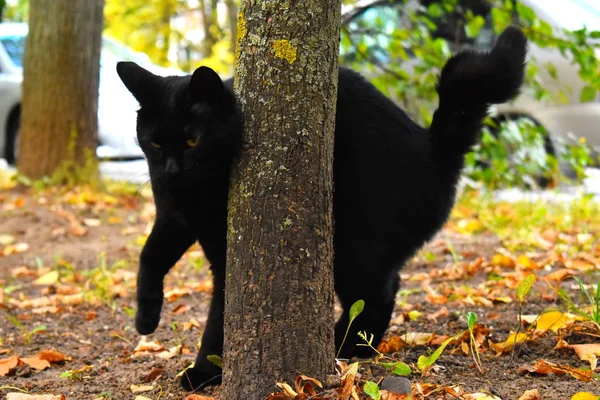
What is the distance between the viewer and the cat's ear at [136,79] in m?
2.30

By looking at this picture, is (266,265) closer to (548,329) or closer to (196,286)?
(548,329)

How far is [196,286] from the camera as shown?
4.00 meters

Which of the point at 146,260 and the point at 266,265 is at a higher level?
the point at 266,265

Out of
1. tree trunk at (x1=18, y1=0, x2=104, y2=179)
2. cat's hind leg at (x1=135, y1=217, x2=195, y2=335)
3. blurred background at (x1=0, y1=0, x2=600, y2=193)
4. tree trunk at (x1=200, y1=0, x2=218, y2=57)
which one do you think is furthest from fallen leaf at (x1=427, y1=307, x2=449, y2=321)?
tree trunk at (x1=200, y1=0, x2=218, y2=57)

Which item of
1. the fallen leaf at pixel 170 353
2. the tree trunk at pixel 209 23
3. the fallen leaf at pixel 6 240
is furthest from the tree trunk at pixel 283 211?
the tree trunk at pixel 209 23

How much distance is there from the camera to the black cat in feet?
7.12

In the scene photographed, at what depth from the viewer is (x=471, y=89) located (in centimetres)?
248

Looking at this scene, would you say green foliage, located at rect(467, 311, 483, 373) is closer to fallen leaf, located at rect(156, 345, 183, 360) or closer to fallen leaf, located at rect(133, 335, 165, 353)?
fallen leaf, located at rect(156, 345, 183, 360)

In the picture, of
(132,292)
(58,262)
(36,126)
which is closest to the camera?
(132,292)

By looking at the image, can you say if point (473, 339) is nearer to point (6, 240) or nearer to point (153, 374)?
point (153, 374)

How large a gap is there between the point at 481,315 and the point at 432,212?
71 centimetres

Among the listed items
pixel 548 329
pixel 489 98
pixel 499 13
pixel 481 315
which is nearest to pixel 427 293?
pixel 481 315

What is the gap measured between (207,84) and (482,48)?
5176 millimetres

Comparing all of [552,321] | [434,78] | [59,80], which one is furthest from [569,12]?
[552,321]
